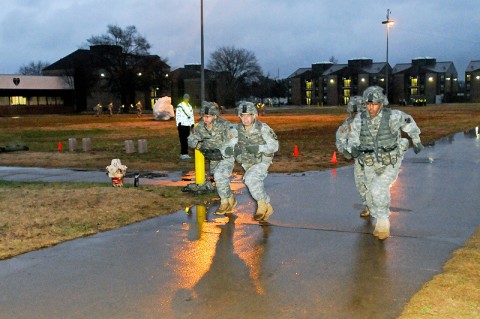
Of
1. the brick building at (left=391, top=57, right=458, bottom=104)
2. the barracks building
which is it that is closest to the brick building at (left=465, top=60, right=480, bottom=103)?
the barracks building

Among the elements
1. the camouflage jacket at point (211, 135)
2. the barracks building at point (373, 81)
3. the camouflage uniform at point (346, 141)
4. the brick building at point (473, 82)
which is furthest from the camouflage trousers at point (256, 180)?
the brick building at point (473, 82)

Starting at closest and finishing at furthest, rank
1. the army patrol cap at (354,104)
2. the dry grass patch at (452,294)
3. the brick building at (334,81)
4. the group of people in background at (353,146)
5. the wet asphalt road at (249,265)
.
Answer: the dry grass patch at (452,294), the wet asphalt road at (249,265), the group of people in background at (353,146), the army patrol cap at (354,104), the brick building at (334,81)

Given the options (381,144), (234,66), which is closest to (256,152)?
(381,144)

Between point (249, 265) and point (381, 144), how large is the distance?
2467 millimetres

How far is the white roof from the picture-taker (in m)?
75.9

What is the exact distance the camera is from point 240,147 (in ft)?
26.2

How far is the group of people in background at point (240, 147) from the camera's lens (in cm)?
785

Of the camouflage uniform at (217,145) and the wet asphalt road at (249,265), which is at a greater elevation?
the camouflage uniform at (217,145)

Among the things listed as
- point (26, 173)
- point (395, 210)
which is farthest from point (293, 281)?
point (26, 173)

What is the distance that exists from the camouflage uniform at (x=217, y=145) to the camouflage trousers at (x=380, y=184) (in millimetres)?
2206

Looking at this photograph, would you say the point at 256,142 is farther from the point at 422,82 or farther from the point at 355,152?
the point at 422,82

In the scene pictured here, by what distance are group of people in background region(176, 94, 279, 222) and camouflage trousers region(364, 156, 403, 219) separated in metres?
1.45

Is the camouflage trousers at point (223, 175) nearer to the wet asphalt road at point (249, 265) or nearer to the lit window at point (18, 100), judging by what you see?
the wet asphalt road at point (249, 265)

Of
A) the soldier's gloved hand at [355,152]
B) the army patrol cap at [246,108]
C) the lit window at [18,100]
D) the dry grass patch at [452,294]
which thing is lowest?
the dry grass patch at [452,294]
